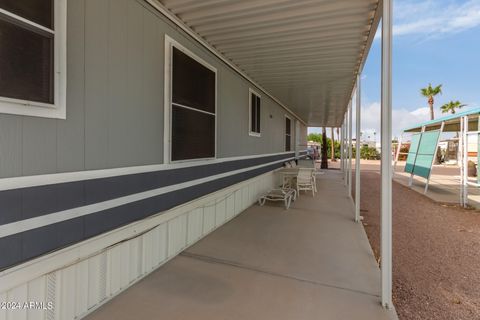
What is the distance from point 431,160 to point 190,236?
26.3ft

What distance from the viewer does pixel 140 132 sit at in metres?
2.51

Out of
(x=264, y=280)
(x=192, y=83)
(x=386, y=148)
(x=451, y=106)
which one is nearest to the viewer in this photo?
→ (x=386, y=148)

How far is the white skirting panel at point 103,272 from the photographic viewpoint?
5.30ft

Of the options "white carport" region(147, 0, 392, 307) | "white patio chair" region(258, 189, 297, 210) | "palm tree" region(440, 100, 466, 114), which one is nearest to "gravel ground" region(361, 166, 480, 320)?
"white carport" region(147, 0, 392, 307)

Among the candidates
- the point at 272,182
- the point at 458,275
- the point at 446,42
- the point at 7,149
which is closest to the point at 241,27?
the point at 7,149

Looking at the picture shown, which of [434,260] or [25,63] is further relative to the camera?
[434,260]

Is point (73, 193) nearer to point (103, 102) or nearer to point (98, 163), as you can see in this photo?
point (98, 163)

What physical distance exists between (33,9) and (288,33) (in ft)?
8.79

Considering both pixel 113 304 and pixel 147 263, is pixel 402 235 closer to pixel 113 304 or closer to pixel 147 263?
pixel 147 263

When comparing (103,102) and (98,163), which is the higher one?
(103,102)

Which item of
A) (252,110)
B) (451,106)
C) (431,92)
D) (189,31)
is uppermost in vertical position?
(431,92)

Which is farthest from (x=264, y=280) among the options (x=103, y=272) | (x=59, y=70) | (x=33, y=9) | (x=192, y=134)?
(x=33, y=9)

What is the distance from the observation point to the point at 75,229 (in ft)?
6.03

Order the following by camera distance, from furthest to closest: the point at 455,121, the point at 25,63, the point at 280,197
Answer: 1. the point at 455,121
2. the point at 280,197
3. the point at 25,63
